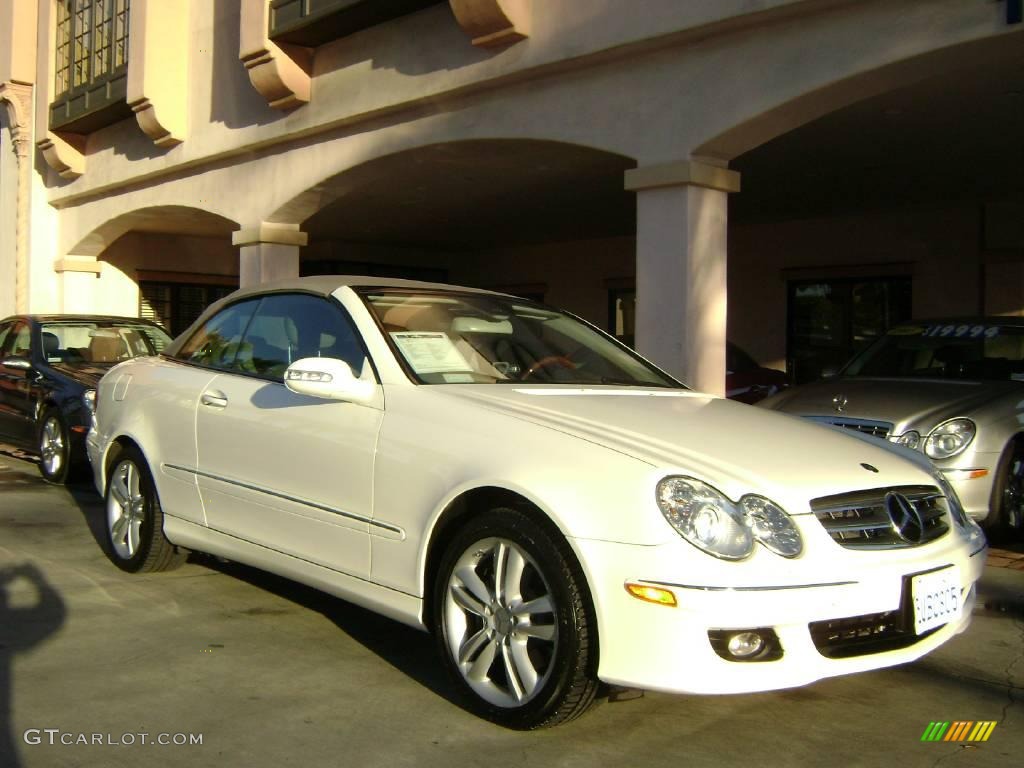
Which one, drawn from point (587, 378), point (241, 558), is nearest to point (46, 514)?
point (241, 558)

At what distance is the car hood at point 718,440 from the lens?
331cm

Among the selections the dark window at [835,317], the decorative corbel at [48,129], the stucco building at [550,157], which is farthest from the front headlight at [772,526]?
the decorative corbel at [48,129]

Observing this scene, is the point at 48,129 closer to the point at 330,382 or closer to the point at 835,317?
the point at 835,317

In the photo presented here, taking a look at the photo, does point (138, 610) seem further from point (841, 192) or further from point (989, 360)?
point (841, 192)

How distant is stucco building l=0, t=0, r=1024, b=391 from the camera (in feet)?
25.0

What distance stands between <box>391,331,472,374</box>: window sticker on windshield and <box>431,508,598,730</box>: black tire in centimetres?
81

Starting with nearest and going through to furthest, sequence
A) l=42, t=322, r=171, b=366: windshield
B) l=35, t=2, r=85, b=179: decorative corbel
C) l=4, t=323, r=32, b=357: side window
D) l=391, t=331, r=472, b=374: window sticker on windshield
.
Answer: l=391, t=331, r=472, b=374: window sticker on windshield
l=42, t=322, r=171, b=366: windshield
l=4, t=323, r=32, b=357: side window
l=35, t=2, r=85, b=179: decorative corbel

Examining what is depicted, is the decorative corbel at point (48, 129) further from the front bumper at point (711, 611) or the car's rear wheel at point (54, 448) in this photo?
the front bumper at point (711, 611)

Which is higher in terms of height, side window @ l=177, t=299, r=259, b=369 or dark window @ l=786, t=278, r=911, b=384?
dark window @ l=786, t=278, r=911, b=384

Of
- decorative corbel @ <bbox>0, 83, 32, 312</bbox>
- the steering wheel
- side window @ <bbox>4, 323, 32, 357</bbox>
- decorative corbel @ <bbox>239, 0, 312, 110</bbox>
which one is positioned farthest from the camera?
decorative corbel @ <bbox>0, 83, 32, 312</bbox>

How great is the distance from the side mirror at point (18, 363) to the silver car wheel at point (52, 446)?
0.52 meters

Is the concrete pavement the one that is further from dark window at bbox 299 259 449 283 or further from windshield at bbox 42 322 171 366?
dark window at bbox 299 259 449 283

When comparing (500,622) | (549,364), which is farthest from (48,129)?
(500,622)

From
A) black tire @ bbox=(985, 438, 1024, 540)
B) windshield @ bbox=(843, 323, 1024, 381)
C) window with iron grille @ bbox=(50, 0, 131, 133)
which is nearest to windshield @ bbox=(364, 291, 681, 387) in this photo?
black tire @ bbox=(985, 438, 1024, 540)
